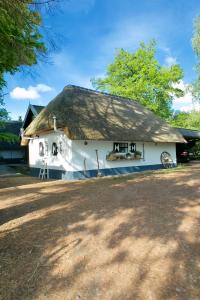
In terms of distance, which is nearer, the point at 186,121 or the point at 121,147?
the point at 121,147

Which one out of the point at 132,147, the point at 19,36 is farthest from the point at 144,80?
the point at 19,36

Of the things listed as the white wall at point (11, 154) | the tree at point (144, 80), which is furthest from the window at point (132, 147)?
the white wall at point (11, 154)

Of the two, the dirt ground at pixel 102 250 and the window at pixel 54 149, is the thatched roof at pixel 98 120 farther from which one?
the dirt ground at pixel 102 250

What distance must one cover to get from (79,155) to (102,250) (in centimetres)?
1026

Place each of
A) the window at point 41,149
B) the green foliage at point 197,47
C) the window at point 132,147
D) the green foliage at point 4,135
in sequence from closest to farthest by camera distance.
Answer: the green foliage at point 4,135
the window at point 132,147
the window at point 41,149
the green foliage at point 197,47

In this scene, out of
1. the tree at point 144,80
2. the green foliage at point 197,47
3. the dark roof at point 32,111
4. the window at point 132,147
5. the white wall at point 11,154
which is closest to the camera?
the window at point 132,147

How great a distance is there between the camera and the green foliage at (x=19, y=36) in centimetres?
470

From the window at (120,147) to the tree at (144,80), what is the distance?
1406 centimetres

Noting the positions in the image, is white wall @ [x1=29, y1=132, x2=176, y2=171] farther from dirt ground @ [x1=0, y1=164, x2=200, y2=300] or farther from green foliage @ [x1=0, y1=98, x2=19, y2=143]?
dirt ground @ [x1=0, y1=164, x2=200, y2=300]

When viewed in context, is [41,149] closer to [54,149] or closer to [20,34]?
[54,149]

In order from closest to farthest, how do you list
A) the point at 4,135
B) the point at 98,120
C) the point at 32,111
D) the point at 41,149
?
the point at 4,135, the point at 98,120, the point at 41,149, the point at 32,111

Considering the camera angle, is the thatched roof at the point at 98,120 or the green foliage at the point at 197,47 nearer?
the thatched roof at the point at 98,120

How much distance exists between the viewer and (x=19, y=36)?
6.49 metres

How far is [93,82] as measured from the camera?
110 ft
